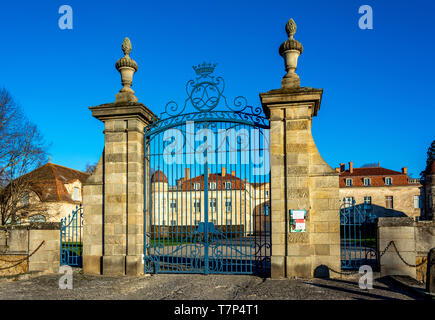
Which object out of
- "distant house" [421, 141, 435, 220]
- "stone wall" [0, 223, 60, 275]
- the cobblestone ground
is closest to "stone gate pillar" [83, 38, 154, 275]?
the cobblestone ground

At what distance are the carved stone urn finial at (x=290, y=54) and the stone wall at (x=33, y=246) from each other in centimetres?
716

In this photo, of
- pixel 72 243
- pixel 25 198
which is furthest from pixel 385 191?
pixel 72 243

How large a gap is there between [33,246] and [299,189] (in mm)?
7134

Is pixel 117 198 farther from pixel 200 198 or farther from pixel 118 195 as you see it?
pixel 200 198

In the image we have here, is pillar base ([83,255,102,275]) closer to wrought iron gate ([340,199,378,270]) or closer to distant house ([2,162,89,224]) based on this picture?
wrought iron gate ([340,199,378,270])

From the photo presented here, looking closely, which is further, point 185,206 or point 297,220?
point 185,206

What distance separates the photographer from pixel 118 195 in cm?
1018

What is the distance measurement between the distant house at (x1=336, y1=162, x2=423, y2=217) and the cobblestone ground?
40.5 metres

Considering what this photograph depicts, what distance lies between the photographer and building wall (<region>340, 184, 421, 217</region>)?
46219mm

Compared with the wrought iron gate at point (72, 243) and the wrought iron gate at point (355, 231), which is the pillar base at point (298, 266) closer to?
the wrought iron gate at point (355, 231)

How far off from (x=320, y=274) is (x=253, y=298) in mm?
2550

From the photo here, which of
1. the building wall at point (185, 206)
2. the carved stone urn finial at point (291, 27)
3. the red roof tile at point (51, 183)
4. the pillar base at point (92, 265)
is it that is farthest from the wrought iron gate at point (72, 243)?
the red roof tile at point (51, 183)

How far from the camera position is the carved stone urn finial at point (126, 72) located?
34.8 feet

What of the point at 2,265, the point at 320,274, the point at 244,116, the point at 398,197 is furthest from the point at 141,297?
the point at 398,197
